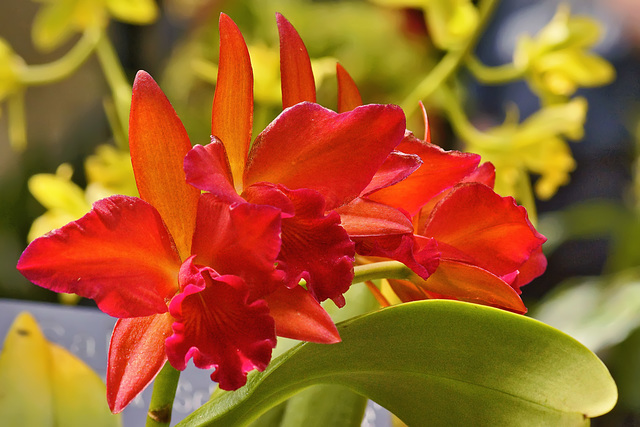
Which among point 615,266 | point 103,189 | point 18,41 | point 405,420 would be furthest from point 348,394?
point 18,41

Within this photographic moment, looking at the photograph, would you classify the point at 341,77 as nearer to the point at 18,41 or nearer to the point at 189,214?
the point at 189,214

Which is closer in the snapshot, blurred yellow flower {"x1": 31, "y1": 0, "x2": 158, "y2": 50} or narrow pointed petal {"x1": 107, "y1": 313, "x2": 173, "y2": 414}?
narrow pointed petal {"x1": 107, "y1": 313, "x2": 173, "y2": 414}

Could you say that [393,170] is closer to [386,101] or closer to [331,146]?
[331,146]

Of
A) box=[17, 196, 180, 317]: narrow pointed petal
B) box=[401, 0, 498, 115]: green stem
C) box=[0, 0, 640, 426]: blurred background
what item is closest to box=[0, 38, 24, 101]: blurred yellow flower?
box=[0, 0, 640, 426]: blurred background

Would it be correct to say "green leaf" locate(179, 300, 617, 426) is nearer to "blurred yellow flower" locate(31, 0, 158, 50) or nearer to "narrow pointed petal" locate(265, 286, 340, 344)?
"narrow pointed petal" locate(265, 286, 340, 344)

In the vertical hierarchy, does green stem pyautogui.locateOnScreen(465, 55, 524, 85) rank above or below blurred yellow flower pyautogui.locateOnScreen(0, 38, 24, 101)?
below

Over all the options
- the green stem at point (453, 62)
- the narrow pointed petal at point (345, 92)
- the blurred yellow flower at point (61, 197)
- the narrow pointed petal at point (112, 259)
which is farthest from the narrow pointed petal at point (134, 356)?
the green stem at point (453, 62)
